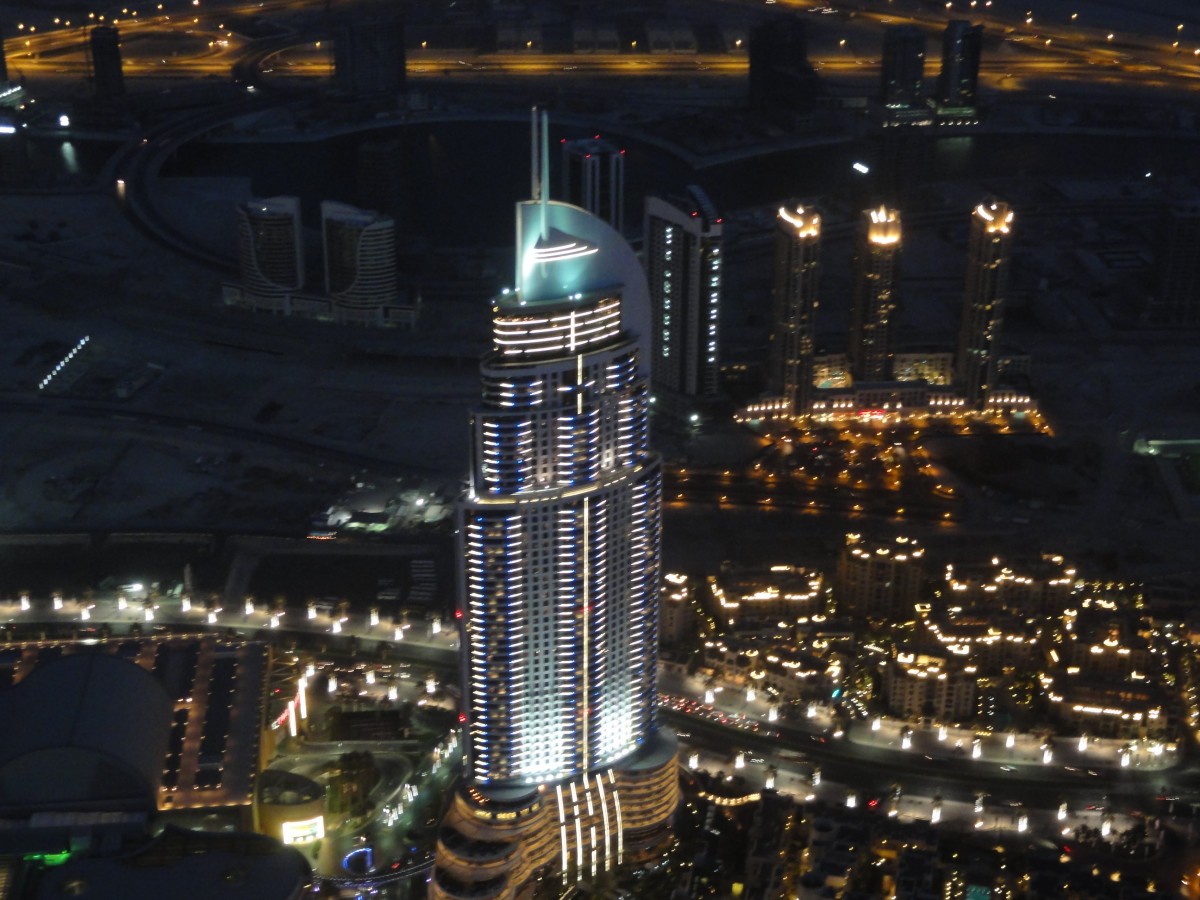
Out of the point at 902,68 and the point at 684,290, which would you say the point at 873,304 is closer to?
the point at 684,290

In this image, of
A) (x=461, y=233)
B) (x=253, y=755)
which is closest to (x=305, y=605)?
(x=253, y=755)

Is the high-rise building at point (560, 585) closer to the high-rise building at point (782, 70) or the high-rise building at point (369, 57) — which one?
the high-rise building at point (782, 70)

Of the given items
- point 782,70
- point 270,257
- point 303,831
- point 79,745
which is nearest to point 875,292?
point 270,257

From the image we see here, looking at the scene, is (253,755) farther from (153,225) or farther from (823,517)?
(153,225)

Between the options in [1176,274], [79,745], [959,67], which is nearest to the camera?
[79,745]

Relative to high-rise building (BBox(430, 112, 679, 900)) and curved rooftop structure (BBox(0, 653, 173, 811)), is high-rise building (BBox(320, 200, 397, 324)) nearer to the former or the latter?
curved rooftop structure (BBox(0, 653, 173, 811))

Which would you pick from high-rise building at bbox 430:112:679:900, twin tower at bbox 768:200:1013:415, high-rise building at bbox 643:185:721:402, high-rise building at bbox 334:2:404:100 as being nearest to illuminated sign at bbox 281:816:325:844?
high-rise building at bbox 430:112:679:900
